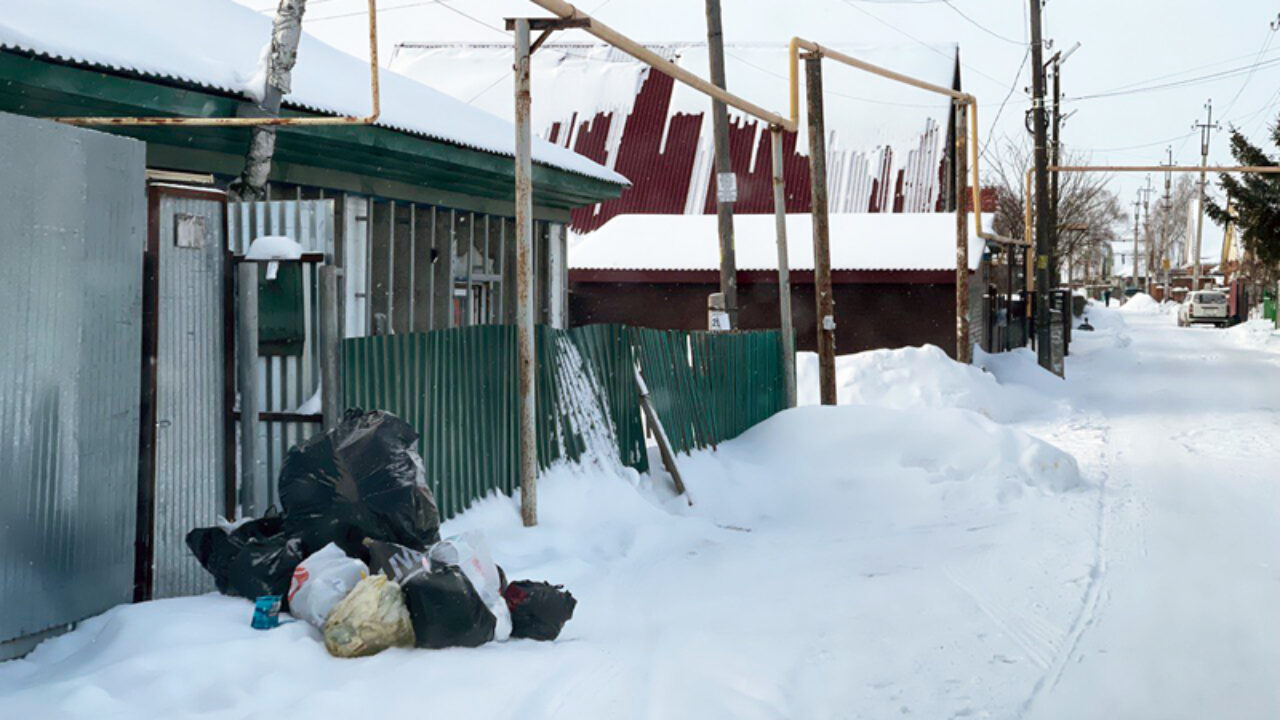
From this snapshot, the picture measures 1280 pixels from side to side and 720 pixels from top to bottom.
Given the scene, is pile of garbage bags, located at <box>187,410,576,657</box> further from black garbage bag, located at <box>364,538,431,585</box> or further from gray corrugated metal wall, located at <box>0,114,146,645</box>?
gray corrugated metal wall, located at <box>0,114,146,645</box>

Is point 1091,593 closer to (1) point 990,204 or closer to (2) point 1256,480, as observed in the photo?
(2) point 1256,480

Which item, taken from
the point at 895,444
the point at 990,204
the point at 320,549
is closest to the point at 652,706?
the point at 320,549

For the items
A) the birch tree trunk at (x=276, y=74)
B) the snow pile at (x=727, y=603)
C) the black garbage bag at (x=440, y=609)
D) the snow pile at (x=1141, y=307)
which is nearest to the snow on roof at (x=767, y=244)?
the snow pile at (x=727, y=603)

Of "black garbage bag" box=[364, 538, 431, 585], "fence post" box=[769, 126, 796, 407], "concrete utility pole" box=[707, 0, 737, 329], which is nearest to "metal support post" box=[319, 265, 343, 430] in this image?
"black garbage bag" box=[364, 538, 431, 585]

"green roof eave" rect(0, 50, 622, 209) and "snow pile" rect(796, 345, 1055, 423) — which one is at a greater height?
"green roof eave" rect(0, 50, 622, 209)

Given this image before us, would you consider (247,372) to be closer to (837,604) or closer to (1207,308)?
(837,604)

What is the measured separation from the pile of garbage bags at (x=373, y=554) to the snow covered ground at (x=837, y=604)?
15cm

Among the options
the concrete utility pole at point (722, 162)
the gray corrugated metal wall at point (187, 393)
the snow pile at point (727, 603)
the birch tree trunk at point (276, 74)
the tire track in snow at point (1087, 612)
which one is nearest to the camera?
the snow pile at point (727, 603)

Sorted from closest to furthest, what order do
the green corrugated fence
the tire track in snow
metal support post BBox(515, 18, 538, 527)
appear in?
the tire track in snow < the green corrugated fence < metal support post BBox(515, 18, 538, 527)

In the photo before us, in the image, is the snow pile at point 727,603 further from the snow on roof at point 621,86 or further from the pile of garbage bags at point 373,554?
the snow on roof at point 621,86

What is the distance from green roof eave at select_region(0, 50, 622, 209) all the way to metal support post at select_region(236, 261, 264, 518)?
6.79 ft

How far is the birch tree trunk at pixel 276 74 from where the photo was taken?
366 inches

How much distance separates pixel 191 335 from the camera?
688 centimetres

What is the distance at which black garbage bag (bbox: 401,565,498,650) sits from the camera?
20.2 feet
